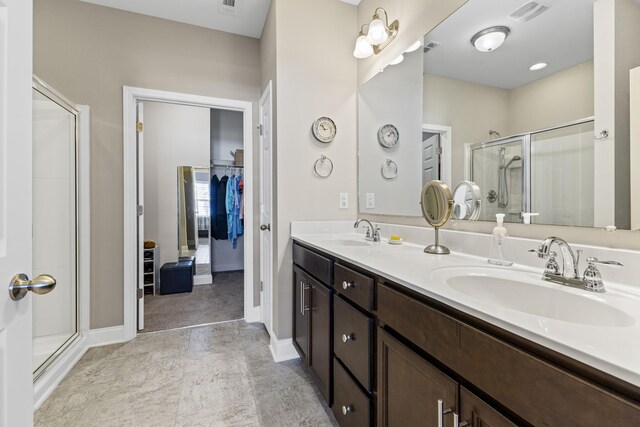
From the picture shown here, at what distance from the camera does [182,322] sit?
2.66m

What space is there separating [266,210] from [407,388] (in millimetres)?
1806

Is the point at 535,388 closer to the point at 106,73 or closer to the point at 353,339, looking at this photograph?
the point at 353,339

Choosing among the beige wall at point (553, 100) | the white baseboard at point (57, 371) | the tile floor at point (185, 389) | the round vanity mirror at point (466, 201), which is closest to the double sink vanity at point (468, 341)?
the round vanity mirror at point (466, 201)

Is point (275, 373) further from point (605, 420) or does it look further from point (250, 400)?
point (605, 420)

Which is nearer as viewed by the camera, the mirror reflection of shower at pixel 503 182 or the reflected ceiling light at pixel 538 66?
the reflected ceiling light at pixel 538 66

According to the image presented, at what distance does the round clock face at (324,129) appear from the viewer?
212cm

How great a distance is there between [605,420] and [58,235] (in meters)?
2.89

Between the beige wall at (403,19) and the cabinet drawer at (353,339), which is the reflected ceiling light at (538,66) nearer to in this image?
the beige wall at (403,19)

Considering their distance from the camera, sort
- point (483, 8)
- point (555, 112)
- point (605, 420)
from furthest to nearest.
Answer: point (483, 8), point (555, 112), point (605, 420)

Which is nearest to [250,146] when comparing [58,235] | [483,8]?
[58,235]

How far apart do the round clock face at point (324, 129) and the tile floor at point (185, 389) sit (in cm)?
164

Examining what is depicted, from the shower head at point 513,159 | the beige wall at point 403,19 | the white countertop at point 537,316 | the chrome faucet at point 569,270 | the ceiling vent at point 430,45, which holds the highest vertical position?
the beige wall at point 403,19

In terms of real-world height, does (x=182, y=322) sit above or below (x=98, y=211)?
below

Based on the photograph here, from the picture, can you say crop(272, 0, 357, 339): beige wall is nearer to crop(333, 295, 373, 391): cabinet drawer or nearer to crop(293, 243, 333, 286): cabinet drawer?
crop(293, 243, 333, 286): cabinet drawer
